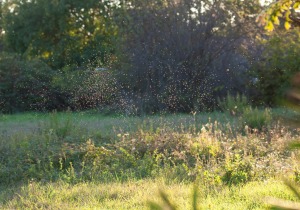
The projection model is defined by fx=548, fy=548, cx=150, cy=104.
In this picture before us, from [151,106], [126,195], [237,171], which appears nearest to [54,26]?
[151,106]

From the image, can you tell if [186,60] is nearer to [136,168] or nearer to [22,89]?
[22,89]

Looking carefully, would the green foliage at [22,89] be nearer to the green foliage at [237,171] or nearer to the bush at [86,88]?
the bush at [86,88]

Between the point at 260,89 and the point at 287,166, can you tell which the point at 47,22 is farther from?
the point at 287,166

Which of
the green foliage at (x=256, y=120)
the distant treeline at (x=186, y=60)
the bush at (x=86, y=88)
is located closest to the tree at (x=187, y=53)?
the distant treeline at (x=186, y=60)

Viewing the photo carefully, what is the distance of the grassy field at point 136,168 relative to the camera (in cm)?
680

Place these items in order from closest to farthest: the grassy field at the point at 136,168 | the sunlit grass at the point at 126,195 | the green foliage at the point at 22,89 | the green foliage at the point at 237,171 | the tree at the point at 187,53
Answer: the sunlit grass at the point at 126,195
the grassy field at the point at 136,168
the green foliage at the point at 237,171
the tree at the point at 187,53
the green foliage at the point at 22,89

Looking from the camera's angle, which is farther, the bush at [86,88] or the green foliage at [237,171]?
the bush at [86,88]

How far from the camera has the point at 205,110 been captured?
59.2ft

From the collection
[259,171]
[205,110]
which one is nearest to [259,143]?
[259,171]

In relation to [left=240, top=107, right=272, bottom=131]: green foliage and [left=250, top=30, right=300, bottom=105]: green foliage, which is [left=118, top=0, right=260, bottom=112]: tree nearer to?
[left=250, top=30, right=300, bottom=105]: green foliage

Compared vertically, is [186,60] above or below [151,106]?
above

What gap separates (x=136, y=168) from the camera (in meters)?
8.83

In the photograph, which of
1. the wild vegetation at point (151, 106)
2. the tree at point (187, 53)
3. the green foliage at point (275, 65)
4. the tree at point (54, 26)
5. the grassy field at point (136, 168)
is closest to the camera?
the grassy field at point (136, 168)

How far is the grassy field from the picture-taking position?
22.3 ft
